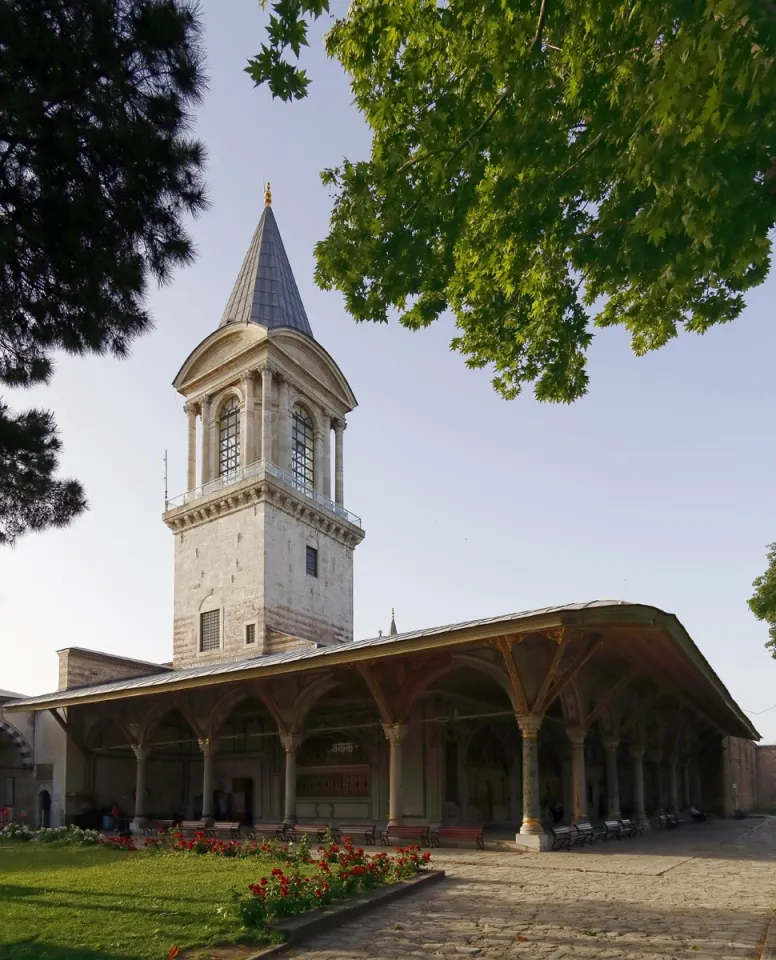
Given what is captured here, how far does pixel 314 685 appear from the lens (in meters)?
17.9

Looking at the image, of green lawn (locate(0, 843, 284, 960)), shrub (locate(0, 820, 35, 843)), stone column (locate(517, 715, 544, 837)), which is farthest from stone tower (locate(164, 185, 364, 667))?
green lawn (locate(0, 843, 284, 960))

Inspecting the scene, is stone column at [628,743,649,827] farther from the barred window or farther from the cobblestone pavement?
the barred window

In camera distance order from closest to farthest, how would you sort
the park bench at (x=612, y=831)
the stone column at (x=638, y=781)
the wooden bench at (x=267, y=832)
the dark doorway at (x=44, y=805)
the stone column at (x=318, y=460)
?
the park bench at (x=612, y=831) < the wooden bench at (x=267, y=832) < the stone column at (x=638, y=781) < the dark doorway at (x=44, y=805) < the stone column at (x=318, y=460)

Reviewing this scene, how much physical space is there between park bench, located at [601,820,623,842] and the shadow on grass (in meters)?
12.8

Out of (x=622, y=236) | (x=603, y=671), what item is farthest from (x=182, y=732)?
(x=622, y=236)

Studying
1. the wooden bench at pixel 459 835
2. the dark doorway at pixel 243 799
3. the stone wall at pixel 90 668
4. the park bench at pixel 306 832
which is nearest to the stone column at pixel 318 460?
the stone wall at pixel 90 668

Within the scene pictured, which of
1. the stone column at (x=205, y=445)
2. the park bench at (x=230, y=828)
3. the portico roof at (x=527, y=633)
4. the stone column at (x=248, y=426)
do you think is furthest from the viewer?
the stone column at (x=205, y=445)

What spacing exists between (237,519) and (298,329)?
744 centimetres

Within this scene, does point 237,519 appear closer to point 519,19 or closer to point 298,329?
point 298,329

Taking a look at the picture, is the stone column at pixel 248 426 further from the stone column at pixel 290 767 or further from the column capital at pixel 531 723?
the column capital at pixel 531 723

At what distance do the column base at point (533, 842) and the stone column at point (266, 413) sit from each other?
16.7m

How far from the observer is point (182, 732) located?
2562cm

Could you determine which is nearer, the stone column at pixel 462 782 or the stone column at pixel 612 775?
the stone column at pixel 612 775

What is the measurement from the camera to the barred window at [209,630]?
1108 inches
